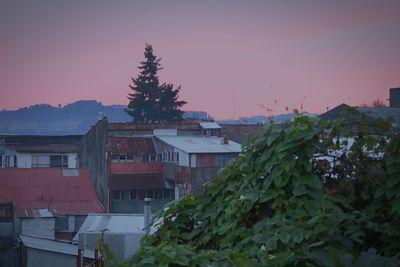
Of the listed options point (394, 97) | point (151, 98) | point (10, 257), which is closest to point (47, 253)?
point (10, 257)

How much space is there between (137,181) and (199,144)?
3795 mm

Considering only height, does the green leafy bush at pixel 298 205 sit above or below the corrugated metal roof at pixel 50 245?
above

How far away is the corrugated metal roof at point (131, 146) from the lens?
32781 millimetres

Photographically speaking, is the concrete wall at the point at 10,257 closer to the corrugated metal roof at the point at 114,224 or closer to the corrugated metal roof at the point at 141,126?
the corrugated metal roof at the point at 114,224

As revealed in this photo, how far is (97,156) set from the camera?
32125mm

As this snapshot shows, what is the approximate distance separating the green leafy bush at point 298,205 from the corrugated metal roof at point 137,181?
27.2 m

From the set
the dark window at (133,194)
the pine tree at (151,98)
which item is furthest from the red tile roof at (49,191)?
the pine tree at (151,98)

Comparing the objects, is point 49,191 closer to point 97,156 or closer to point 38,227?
point 38,227

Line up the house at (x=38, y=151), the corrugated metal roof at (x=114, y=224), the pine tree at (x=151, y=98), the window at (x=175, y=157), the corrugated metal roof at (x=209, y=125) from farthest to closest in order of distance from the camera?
the pine tree at (x=151, y=98) → the corrugated metal roof at (x=209, y=125) → the house at (x=38, y=151) → the window at (x=175, y=157) → the corrugated metal roof at (x=114, y=224)

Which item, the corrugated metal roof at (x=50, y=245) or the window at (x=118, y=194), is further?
the window at (x=118, y=194)

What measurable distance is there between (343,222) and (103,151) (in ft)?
95.1

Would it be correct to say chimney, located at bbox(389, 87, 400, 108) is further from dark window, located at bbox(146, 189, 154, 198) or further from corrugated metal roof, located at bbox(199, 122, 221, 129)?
corrugated metal roof, located at bbox(199, 122, 221, 129)

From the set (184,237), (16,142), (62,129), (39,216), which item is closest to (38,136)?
(16,142)

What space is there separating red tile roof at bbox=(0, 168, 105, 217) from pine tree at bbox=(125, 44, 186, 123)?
1968 centimetres
